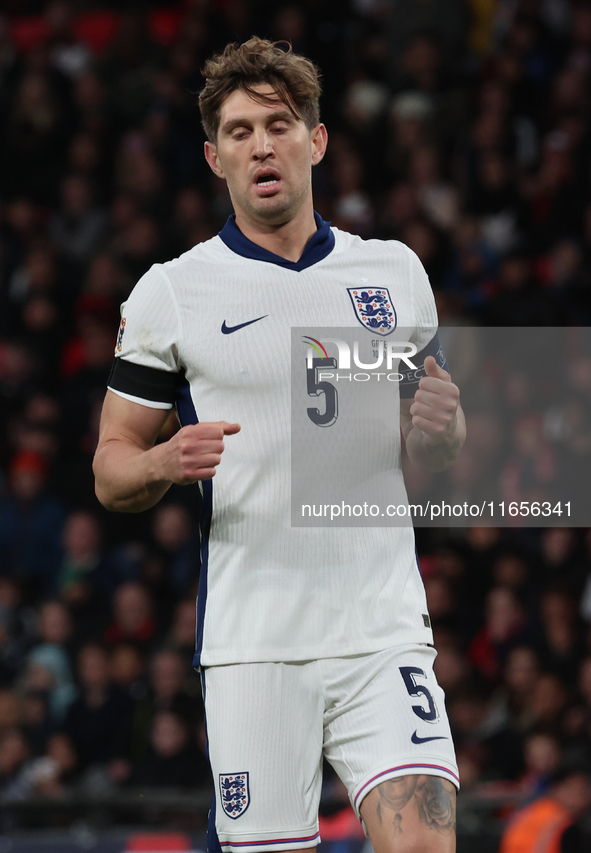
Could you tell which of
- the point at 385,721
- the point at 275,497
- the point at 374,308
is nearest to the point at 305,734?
the point at 385,721

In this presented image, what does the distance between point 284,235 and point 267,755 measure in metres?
1.41

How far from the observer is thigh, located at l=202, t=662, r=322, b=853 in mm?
2846

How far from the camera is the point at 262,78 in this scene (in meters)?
3.23

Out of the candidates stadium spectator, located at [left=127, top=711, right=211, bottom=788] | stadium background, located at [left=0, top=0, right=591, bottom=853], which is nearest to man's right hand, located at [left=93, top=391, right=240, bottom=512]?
stadium background, located at [left=0, top=0, right=591, bottom=853]

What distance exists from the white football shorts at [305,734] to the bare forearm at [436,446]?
1.77ft

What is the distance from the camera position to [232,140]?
322cm

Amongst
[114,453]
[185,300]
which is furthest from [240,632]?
[185,300]

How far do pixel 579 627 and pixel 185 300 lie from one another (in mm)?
4190

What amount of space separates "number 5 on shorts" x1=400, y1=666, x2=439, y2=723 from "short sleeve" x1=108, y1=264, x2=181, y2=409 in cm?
94

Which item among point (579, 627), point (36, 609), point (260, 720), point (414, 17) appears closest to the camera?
point (260, 720)

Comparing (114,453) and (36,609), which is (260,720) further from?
(36,609)

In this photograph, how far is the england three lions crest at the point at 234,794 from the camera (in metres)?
2.87

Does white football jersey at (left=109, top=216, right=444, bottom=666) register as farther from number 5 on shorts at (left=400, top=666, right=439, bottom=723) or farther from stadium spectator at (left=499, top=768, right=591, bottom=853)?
stadium spectator at (left=499, top=768, right=591, bottom=853)

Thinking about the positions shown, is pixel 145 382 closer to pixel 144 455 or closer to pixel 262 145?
pixel 144 455
